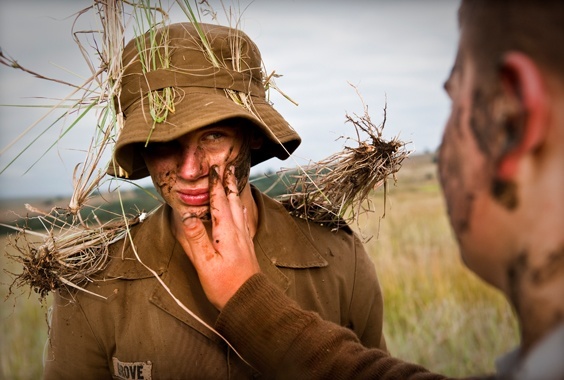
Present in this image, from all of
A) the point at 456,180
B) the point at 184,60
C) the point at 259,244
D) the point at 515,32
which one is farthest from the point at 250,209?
the point at 515,32

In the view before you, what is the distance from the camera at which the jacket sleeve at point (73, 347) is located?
3.01 m

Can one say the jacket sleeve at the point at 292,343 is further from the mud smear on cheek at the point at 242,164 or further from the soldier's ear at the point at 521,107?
the soldier's ear at the point at 521,107

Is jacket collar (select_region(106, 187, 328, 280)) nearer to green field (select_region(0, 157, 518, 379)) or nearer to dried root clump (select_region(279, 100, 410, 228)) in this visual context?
dried root clump (select_region(279, 100, 410, 228))

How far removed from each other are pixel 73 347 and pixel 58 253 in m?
0.46

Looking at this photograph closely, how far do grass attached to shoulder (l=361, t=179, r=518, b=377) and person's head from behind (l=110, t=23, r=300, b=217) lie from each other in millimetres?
2248

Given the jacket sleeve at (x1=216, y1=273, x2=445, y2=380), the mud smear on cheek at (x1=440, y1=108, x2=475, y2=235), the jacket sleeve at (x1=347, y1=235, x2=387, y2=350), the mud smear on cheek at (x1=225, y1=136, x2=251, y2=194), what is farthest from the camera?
the jacket sleeve at (x1=347, y1=235, x2=387, y2=350)

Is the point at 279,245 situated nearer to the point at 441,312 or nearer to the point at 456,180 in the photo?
the point at 456,180

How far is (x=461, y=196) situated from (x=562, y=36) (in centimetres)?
49

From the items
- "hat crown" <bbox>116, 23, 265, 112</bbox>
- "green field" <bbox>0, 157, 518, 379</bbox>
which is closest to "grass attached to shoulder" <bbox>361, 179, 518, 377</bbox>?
"green field" <bbox>0, 157, 518, 379</bbox>

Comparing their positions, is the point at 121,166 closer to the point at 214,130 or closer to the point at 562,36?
the point at 214,130

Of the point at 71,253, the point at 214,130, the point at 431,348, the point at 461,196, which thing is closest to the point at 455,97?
the point at 461,196

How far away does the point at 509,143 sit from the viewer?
1.48 meters

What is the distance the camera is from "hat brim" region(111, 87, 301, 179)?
276cm

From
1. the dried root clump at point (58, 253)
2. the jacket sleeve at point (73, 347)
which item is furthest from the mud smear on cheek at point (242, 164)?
the jacket sleeve at point (73, 347)
